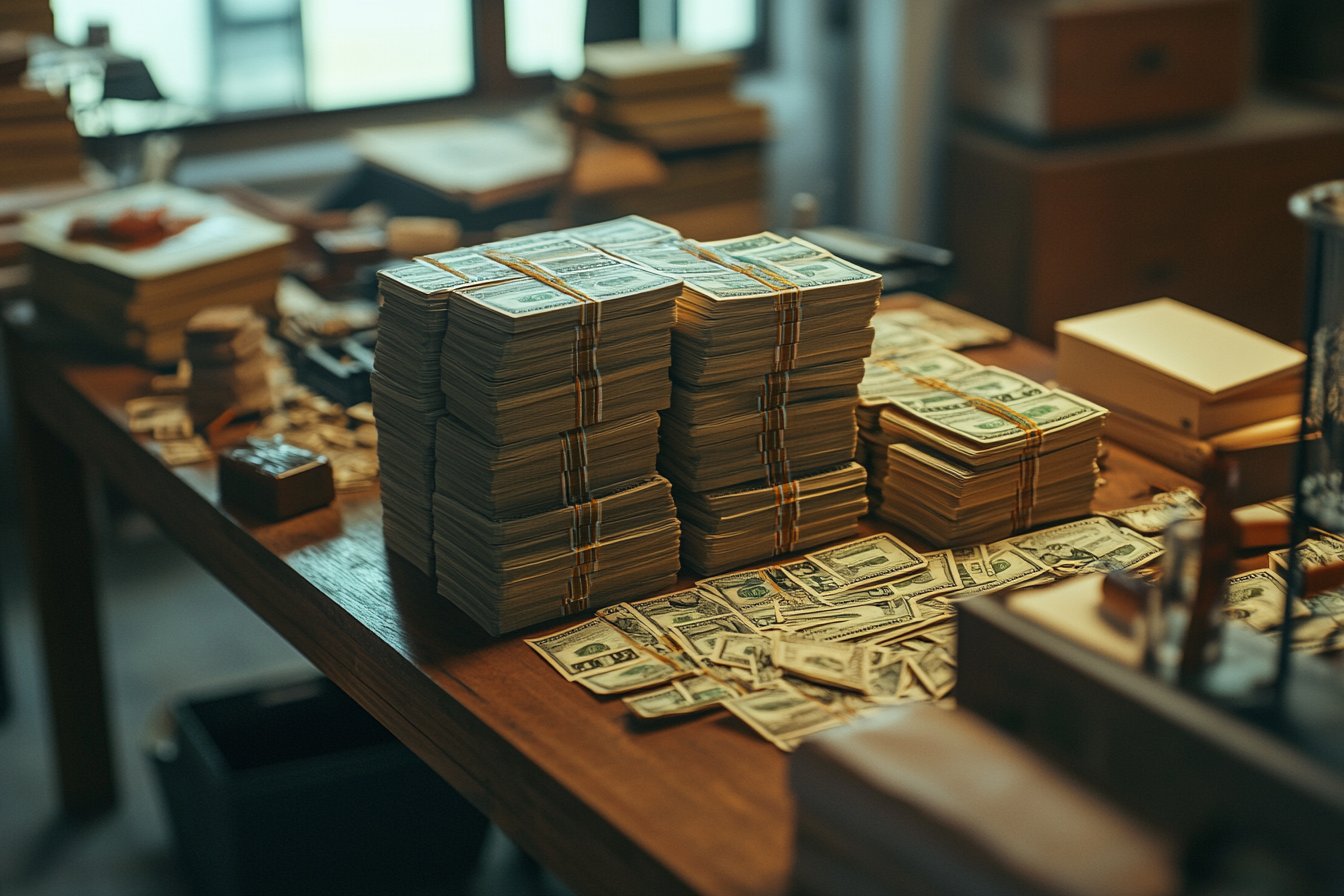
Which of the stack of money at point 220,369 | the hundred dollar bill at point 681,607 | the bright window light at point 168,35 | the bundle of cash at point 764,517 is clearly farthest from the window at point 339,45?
the hundred dollar bill at point 681,607

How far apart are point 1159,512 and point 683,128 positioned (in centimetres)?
203

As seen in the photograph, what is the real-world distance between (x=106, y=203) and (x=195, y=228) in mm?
228

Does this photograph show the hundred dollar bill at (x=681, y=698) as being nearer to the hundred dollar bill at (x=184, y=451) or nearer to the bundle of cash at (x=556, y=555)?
the bundle of cash at (x=556, y=555)

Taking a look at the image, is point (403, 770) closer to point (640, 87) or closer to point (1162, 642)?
point (1162, 642)

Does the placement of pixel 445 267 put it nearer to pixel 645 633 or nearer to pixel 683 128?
pixel 645 633

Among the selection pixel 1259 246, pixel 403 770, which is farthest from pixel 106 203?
pixel 1259 246

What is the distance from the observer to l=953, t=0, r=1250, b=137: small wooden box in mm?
3705

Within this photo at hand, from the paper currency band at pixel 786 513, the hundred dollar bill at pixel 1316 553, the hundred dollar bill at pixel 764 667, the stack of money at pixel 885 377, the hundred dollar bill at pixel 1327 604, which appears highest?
the stack of money at pixel 885 377

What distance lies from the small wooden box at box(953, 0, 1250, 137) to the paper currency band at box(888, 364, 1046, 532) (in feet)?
7.76

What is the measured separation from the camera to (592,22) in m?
3.95

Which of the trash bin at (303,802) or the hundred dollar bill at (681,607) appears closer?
the hundred dollar bill at (681,607)

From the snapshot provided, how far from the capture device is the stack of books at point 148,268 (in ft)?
7.09

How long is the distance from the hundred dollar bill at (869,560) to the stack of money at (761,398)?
27 mm

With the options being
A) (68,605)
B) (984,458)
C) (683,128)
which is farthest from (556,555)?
(683,128)
